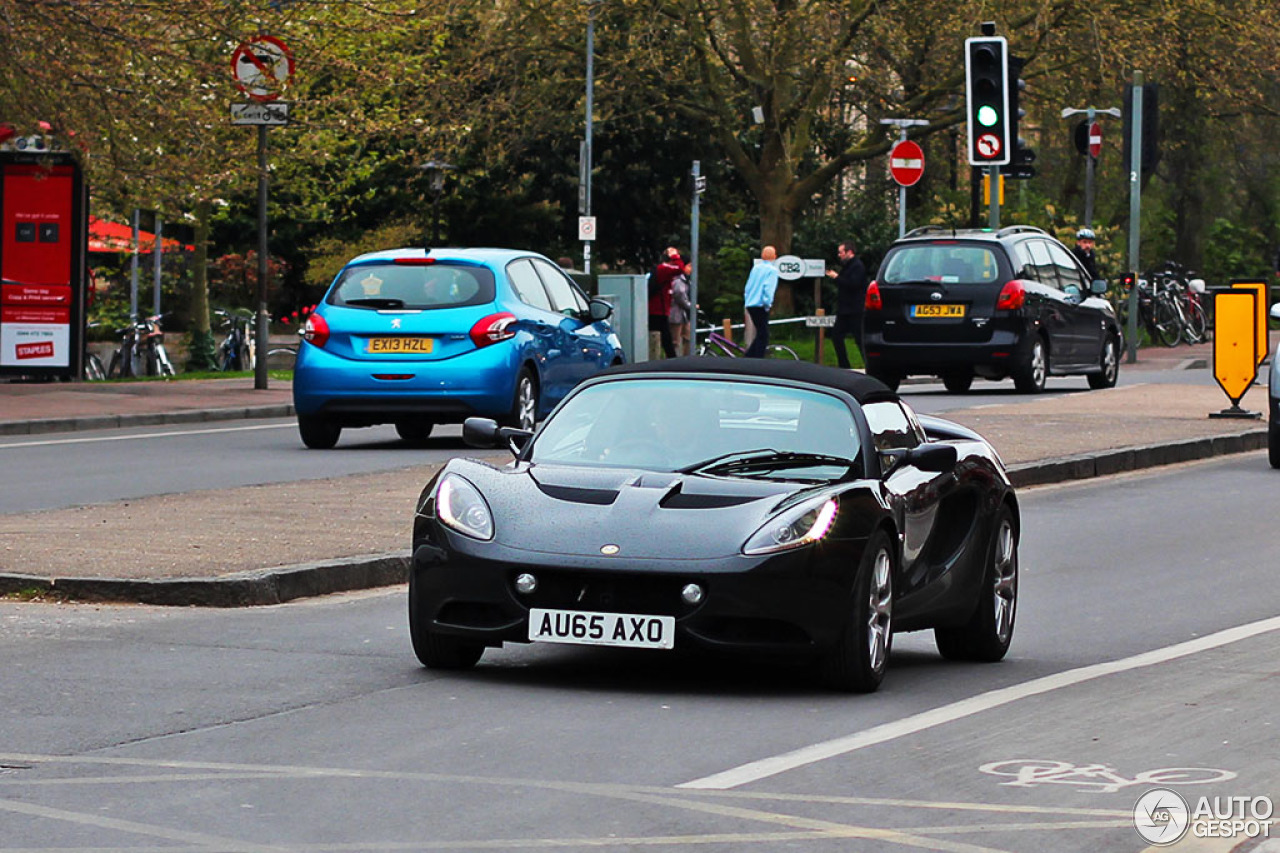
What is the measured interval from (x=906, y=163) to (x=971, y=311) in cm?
782

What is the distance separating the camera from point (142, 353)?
4016 centimetres

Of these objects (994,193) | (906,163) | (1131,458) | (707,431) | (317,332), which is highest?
(906,163)

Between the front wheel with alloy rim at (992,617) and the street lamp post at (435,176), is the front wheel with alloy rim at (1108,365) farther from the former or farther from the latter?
the street lamp post at (435,176)

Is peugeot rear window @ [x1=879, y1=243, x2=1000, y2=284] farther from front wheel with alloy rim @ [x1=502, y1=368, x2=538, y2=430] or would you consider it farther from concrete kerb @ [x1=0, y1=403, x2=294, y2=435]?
front wheel with alloy rim @ [x1=502, y1=368, x2=538, y2=430]

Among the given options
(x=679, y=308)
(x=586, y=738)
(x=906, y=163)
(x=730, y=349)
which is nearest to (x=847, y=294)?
(x=906, y=163)

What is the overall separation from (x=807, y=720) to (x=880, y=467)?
1419mm

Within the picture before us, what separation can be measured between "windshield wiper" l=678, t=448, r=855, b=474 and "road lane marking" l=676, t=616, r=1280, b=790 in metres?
1.01

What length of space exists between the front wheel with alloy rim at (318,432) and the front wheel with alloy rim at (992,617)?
1138 cm

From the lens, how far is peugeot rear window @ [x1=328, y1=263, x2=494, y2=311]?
2044 cm

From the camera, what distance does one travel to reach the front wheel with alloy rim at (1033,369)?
28.1 metres

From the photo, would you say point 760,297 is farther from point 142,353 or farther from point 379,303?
point 379,303

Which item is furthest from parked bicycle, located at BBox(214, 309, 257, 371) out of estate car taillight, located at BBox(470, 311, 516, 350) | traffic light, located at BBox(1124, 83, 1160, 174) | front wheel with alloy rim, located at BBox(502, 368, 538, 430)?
estate car taillight, located at BBox(470, 311, 516, 350)

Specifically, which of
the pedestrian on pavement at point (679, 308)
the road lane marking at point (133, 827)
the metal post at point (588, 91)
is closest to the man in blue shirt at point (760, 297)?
the pedestrian on pavement at point (679, 308)

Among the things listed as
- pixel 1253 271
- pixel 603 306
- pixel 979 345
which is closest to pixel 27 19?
pixel 603 306
